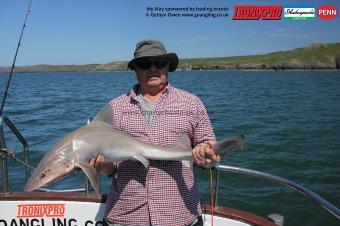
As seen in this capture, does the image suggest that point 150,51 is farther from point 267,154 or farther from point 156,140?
point 267,154

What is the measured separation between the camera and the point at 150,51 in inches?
130

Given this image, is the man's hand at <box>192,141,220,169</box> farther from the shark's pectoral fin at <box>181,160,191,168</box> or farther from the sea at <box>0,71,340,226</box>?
the sea at <box>0,71,340,226</box>

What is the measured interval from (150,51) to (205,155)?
96 centimetres

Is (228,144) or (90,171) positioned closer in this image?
(228,144)

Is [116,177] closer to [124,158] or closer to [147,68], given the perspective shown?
[124,158]

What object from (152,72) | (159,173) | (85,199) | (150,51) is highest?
(150,51)

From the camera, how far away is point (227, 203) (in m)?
9.04

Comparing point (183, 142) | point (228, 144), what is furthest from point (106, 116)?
point (228, 144)

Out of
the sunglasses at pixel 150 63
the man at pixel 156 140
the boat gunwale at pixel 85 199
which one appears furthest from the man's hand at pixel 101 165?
the boat gunwale at pixel 85 199

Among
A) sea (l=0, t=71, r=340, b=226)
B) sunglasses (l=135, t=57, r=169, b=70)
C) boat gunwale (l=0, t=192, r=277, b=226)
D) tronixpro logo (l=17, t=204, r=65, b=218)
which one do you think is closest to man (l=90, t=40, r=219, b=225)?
sunglasses (l=135, t=57, r=169, b=70)

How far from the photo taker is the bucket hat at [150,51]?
3307 millimetres

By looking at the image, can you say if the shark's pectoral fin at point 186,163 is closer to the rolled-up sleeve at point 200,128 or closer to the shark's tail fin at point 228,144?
the rolled-up sleeve at point 200,128

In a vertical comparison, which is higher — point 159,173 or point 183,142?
point 183,142

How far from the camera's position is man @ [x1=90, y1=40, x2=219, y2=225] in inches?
128
